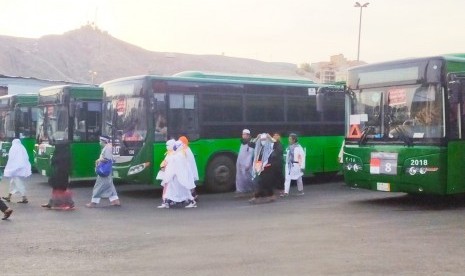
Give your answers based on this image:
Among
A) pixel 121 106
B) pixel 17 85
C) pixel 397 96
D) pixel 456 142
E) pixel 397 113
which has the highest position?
pixel 17 85

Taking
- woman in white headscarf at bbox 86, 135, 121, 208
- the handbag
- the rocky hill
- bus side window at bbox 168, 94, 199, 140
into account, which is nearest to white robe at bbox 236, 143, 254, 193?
bus side window at bbox 168, 94, 199, 140

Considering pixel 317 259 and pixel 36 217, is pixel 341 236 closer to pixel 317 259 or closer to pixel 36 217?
pixel 317 259

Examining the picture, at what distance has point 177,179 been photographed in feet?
46.0

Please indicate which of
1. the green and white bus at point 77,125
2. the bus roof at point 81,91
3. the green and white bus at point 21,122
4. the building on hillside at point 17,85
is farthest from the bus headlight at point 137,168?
the building on hillside at point 17,85

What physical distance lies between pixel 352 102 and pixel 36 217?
6960mm

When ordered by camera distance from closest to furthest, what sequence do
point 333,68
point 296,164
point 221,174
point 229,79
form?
point 296,164 → point 221,174 → point 229,79 → point 333,68

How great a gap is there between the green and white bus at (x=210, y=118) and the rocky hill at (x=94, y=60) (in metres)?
56.3

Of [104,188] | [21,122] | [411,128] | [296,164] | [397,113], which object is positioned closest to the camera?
[411,128]

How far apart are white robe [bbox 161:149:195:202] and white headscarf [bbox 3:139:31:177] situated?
11.2 feet

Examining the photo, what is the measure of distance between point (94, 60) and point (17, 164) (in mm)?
75775

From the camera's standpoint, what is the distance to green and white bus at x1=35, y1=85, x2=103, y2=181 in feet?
59.8

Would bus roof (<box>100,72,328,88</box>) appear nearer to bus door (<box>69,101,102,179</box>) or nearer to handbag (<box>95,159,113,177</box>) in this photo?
bus door (<box>69,101,102,179</box>)

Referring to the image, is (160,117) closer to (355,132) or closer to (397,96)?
(355,132)

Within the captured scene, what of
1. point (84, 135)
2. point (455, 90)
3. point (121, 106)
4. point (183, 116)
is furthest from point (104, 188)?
point (455, 90)
